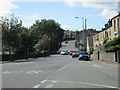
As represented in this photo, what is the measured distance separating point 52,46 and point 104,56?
7559 cm

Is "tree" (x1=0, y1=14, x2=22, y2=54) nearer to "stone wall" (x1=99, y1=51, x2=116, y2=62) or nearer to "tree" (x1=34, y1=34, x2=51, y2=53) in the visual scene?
"stone wall" (x1=99, y1=51, x2=116, y2=62)

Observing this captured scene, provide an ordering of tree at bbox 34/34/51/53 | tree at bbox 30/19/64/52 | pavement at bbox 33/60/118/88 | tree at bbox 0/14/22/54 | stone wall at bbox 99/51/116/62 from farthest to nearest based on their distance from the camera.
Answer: tree at bbox 30/19/64/52 < tree at bbox 34/34/51/53 < tree at bbox 0/14/22/54 < stone wall at bbox 99/51/116/62 < pavement at bbox 33/60/118/88

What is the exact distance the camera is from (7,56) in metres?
45.6

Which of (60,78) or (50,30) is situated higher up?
(50,30)

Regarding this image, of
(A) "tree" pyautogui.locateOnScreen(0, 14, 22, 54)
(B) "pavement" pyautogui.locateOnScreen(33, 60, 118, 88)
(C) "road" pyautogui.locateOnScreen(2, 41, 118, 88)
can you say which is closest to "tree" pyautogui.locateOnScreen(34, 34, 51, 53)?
(A) "tree" pyautogui.locateOnScreen(0, 14, 22, 54)

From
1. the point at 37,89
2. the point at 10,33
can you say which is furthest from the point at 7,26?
the point at 37,89

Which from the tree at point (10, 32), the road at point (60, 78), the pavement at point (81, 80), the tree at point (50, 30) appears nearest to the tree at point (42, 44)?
the tree at point (50, 30)

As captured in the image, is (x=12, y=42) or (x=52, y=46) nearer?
(x=12, y=42)

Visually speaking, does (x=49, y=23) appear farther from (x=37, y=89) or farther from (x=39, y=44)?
(x=37, y=89)

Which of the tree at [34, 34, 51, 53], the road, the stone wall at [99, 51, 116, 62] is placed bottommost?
the road

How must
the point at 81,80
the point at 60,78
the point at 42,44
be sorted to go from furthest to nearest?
the point at 42,44
the point at 60,78
the point at 81,80

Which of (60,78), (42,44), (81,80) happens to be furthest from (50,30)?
(81,80)

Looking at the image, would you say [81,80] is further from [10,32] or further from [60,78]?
[10,32]

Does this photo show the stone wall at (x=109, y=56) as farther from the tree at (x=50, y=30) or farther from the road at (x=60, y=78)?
the tree at (x=50, y=30)
